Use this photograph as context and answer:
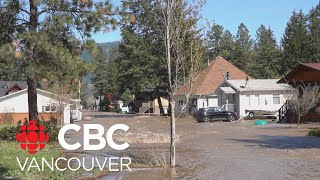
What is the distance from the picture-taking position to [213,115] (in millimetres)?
46656

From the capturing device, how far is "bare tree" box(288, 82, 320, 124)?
37688 mm

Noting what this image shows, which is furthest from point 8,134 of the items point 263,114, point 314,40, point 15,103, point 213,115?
point 314,40

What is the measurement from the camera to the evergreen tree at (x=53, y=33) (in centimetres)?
2083

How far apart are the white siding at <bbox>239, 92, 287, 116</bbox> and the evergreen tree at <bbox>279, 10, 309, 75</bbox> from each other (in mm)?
26853

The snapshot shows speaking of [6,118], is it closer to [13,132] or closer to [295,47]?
[13,132]

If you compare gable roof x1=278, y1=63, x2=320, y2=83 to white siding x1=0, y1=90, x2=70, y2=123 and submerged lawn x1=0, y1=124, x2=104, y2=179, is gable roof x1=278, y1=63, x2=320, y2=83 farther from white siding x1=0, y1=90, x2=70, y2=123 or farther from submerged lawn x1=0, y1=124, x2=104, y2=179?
submerged lawn x1=0, y1=124, x2=104, y2=179

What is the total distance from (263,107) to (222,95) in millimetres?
6554

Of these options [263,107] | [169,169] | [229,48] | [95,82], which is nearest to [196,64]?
[169,169]

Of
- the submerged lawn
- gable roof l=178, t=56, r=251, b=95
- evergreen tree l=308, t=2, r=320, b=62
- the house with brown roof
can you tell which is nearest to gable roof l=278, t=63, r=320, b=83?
the house with brown roof

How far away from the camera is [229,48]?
332 ft

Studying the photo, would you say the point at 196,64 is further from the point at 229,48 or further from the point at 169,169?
the point at 229,48

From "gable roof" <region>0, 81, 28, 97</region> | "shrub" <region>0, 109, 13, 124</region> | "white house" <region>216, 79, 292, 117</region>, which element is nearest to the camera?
"shrub" <region>0, 109, 13, 124</region>

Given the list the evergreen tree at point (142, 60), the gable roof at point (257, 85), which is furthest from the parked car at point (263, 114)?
the evergreen tree at point (142, 60)

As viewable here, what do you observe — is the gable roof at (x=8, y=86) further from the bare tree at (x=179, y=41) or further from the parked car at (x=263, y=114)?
the bare tree at (x=179, y=41)
